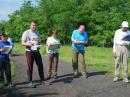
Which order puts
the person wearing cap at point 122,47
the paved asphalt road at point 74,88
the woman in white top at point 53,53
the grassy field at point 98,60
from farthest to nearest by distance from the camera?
1. the grassy field at point 98,60
2. the woman in white top at point 53,53
3. the person wearing cap at point 122,47
4. the paved asphalt road at point 74,88

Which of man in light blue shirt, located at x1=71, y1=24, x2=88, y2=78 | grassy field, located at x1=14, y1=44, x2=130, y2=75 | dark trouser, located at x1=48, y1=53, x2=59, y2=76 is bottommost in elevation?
grassy field, located at x1=14, y1=44, x2=130, y2=75

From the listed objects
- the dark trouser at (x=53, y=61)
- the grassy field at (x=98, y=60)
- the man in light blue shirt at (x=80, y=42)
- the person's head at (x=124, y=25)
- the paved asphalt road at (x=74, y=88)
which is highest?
the person's head at (x=124, y=25)

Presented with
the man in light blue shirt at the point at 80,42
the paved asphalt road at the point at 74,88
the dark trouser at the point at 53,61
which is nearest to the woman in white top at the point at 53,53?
the dark trouser at the point at 53,61

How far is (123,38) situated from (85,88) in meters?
2.43

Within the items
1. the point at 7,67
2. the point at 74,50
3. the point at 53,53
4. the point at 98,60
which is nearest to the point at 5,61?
the point at 7,67

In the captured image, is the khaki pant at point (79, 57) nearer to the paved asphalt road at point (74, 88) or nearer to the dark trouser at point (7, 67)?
the paved asphalt road at point (74, 88)

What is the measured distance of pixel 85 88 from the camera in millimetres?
13180

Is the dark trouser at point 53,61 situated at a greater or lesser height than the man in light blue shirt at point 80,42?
lesser

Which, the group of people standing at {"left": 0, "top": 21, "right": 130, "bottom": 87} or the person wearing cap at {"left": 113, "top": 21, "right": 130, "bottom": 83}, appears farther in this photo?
the person wearing cap at {"left": 113, "top": 21, "right": 130, "bottom": 83}

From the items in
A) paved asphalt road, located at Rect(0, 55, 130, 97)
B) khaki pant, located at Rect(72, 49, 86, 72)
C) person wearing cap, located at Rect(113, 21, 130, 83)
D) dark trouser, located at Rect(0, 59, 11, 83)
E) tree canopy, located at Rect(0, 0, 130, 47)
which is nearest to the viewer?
paved asphalt road, located at Rect(0, 55, 130, 97)

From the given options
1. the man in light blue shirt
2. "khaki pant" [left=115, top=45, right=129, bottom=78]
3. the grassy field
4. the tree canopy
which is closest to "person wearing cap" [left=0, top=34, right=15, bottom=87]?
the man in light blue shirt

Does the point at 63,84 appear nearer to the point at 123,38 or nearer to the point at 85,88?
the point at 85,88

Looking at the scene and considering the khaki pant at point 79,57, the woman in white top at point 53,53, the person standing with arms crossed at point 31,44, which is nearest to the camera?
the person standing with arms crossed at point 31,44

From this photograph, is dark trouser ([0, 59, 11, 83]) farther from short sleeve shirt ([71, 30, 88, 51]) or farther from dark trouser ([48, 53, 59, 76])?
short sleeve shirt ([71, 30, 88, 51])
